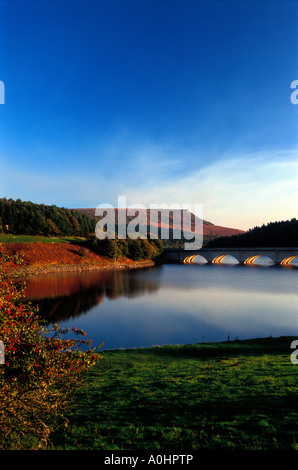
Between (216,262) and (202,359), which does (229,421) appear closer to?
(202,359)

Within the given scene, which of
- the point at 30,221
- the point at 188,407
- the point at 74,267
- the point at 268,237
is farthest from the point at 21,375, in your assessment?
the point at 268,237

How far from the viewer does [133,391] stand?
32.4ft

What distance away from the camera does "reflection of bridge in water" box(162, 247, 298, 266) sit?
341ft

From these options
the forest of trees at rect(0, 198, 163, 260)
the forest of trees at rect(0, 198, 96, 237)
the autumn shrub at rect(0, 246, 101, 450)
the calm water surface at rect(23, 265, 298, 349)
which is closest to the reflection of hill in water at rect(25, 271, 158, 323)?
the calm water surface at rect(23, 265, 298, 349)

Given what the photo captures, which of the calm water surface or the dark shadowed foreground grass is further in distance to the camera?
the calm water surface

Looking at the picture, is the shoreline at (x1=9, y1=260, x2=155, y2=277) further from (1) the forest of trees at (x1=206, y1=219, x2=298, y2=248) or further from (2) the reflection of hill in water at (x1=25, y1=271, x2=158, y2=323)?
(1) the forest of trees at (x1=206, y1=219, x2=298, y2=248)

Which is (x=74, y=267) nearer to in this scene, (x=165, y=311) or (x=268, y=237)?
(x=165, y=311)

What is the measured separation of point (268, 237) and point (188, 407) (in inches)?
5987

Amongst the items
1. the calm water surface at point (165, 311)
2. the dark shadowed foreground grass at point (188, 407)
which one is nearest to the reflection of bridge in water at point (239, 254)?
the calm water surface at point (165, 311)

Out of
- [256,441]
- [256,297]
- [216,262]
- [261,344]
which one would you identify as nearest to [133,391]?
[256,441]

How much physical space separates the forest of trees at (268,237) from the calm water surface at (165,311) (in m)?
93.4

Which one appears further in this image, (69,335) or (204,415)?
(69,335)

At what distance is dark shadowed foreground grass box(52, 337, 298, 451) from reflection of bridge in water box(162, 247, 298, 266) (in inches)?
4032
